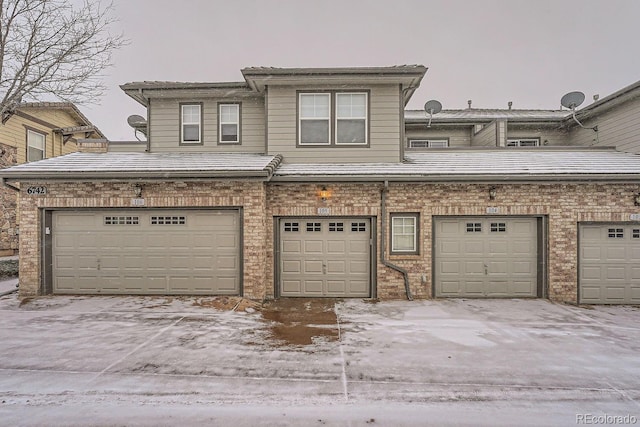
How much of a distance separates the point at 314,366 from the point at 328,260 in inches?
168

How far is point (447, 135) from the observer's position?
1421 centimetres

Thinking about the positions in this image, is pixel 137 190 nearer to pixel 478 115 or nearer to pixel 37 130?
pixel 37 130

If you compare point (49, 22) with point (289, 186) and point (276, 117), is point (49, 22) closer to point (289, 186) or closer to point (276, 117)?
point (276, 117)

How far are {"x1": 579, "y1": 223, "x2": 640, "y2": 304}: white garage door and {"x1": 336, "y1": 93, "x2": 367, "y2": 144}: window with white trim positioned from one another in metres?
6.46

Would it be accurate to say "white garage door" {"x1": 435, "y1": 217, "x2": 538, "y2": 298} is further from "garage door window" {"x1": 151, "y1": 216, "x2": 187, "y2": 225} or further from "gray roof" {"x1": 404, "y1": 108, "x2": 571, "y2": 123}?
"garage door window" {"x1": 151, "y1": 216, "x2": 187, "y2": 225}

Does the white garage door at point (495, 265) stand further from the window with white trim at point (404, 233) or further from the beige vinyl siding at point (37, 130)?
the beige vinyl siding at point (37, 130)

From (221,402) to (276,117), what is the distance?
25.5 feet

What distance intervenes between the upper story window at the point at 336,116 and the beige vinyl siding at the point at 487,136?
19.2 ft

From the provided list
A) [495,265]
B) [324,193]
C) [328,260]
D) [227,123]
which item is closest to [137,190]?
[227,123]

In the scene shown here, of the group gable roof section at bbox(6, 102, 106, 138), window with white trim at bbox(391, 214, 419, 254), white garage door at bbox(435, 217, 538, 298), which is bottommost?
white garage door at bbox(435, 217, 538, 298)

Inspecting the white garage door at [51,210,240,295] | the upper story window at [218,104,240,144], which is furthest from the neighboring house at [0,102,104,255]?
the upper story window at [218,104,240,144]

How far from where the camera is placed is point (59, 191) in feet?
28.6

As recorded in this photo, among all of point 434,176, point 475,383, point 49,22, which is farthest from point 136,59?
point 475,383

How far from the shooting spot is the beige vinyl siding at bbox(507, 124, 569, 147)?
13.5 m
